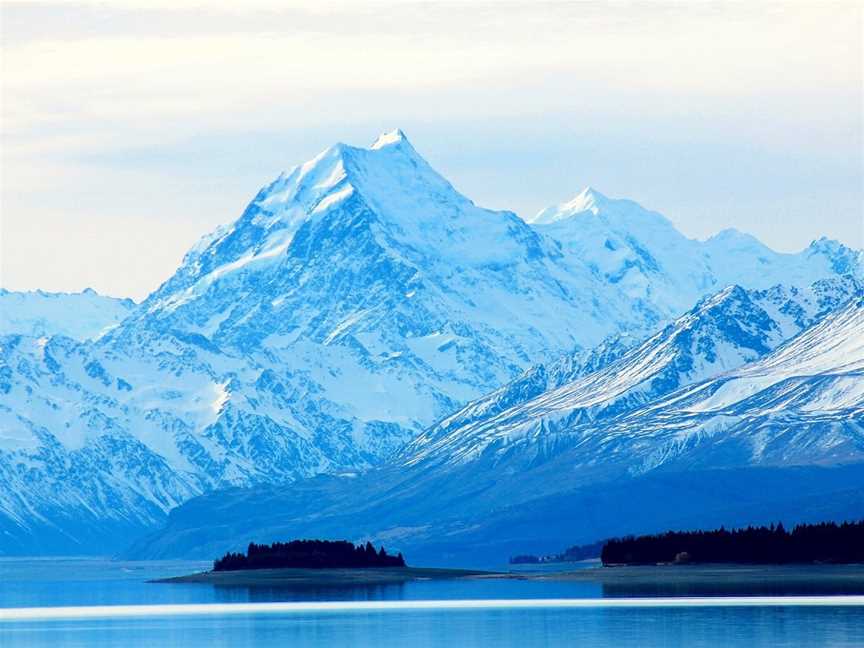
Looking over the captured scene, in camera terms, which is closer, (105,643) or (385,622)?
(105,643)

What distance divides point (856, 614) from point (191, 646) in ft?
153

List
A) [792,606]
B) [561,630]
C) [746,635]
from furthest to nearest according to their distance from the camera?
[792,606]
[561,630]
[746,635]

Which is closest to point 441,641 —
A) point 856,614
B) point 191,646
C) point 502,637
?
point 502,637

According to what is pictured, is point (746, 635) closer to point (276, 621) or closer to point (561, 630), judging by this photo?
point (561, 630)

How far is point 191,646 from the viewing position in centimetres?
17288

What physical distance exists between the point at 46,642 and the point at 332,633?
68.2 ft

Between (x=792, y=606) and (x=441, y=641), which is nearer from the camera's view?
(x=441, y=641)

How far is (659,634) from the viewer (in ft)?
551

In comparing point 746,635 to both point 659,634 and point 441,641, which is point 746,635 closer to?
point 659,634

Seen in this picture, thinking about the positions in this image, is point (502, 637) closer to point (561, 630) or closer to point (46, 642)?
point (561, 630)

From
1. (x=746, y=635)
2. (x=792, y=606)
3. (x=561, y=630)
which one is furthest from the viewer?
(x=792, y=606)

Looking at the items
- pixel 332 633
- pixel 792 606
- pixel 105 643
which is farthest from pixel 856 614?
pixel 105 643

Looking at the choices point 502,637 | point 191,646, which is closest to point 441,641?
point 502,637

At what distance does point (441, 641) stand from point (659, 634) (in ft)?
48.0
